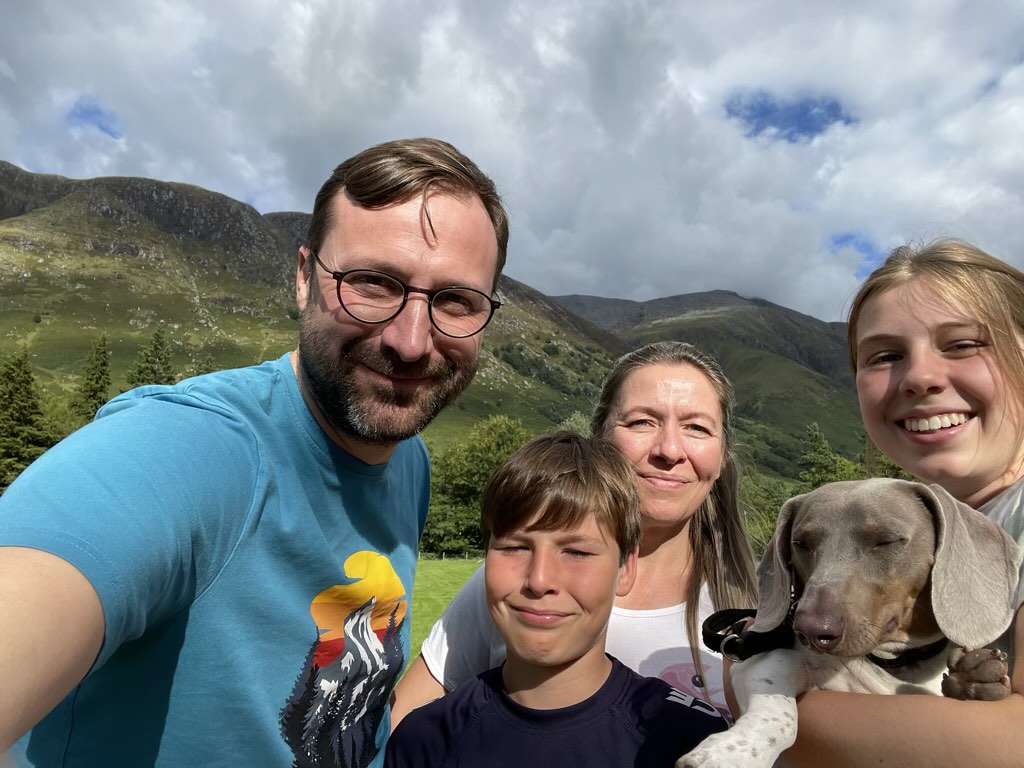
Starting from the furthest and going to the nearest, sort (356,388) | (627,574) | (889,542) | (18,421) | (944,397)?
1. (18,421)
2. (627,574)
3. (944,397)
4. (356,388)
5. (889,542)

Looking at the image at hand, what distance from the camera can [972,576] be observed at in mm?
2791

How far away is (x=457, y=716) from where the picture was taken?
329 centimetres

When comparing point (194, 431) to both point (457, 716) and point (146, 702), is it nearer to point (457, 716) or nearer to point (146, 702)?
point (146, 702)

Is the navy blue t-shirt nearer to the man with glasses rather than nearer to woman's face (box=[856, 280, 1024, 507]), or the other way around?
the man with glasses

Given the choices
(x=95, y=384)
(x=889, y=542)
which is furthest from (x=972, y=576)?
(x=95, y=384)

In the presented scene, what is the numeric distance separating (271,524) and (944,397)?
11.1 ft

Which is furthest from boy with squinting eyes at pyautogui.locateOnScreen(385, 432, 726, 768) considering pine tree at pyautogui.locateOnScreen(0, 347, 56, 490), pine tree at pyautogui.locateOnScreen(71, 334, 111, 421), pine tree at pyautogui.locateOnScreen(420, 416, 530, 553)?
pine tree at pyautogui.locateOnScreen(71, 334, 111, 421)

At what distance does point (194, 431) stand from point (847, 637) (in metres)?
2.83

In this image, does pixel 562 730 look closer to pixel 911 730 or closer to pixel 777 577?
pixel 777 577

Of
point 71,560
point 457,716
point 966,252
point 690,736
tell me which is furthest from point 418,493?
point 966,252

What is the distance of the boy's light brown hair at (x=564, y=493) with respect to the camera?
352 cm

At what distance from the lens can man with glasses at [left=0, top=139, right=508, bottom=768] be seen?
1802 millimetres

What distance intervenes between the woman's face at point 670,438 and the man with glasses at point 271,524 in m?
1.42

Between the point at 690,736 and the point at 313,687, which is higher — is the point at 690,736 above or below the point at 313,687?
below
